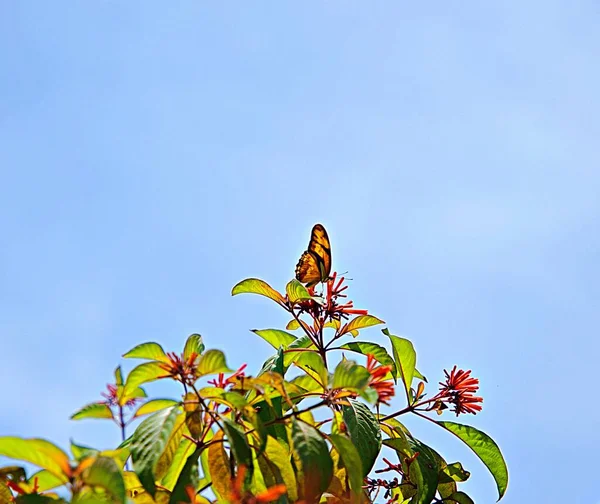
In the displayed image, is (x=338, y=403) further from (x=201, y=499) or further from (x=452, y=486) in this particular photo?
(x=452, y=486)

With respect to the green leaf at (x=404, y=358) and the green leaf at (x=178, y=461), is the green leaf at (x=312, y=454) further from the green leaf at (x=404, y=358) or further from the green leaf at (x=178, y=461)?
the green leaf at (x=404, y=358)

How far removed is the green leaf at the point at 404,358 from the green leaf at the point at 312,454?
2.50 ft

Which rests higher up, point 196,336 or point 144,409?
point 196,336

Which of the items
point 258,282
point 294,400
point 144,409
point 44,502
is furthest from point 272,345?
point 44,502

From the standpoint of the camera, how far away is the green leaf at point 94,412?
150 cm

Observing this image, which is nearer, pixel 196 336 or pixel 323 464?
pixel 323 464

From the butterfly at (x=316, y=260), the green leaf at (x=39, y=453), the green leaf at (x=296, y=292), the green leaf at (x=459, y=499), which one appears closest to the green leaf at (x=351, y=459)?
the green leaf at (x=39, y=453)

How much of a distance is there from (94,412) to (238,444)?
1.12ft

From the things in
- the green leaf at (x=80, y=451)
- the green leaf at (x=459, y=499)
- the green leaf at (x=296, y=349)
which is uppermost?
the green leaf at (x=296, y=349)

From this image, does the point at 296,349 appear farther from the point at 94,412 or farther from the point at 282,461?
the point at 94,412

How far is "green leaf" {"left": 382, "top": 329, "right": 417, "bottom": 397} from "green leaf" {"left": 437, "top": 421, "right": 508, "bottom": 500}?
280mm

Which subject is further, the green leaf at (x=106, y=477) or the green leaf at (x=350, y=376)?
the green leaf at (x=350, y=376)

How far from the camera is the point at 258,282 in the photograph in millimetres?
2320

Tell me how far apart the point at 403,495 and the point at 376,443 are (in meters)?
0.49
